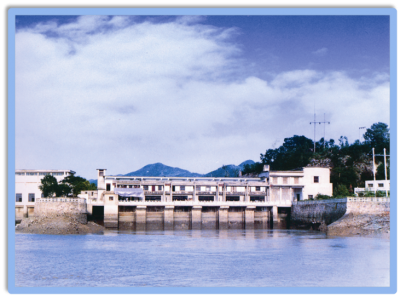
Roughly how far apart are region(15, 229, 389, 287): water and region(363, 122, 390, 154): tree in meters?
37.5

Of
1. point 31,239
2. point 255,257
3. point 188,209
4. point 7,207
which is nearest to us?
point 7,207

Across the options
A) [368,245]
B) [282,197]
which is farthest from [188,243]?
[282,197]

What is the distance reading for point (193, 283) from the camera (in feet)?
66.3

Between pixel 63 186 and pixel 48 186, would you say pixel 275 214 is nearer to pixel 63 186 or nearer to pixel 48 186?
pixel 63 186

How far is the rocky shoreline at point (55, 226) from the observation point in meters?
44.4

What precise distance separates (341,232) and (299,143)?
52608 millimetres

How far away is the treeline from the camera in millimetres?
64312

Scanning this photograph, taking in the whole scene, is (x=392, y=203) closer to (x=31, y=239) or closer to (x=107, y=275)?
(x=107, y=275)

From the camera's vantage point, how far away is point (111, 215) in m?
55.6

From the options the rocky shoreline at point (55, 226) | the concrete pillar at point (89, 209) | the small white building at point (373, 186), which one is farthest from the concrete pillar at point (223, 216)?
the rocky shoreline at point (55, 226)

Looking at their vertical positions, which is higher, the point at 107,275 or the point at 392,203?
the point at 392,203

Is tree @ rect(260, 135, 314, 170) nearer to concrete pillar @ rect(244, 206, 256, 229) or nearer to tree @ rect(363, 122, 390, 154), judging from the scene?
tree @ rect(363, 122, 390, 154)

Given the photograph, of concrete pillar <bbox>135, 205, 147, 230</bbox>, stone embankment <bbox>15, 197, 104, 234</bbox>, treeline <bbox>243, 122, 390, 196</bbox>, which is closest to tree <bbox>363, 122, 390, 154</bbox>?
treeline <bbox>243, 122, 390, 196</bbox>

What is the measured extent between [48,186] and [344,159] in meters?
41.5
